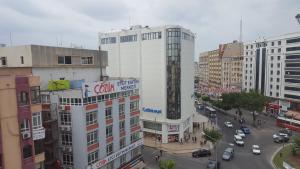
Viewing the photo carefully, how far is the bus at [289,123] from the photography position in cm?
7300

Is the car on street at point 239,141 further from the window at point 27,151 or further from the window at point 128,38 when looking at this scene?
the window at point 27,151

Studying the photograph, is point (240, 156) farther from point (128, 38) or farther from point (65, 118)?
point (128, 38)

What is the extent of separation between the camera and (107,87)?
39.8 metres

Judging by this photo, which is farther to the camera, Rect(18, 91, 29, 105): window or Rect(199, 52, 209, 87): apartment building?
Rect(199, 52, 209, 87): apartment building

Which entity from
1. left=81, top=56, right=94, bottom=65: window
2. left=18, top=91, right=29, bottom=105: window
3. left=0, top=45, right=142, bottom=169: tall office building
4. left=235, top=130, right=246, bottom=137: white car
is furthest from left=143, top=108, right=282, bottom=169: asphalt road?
left=18, top=91, right=29, bottom=105: window

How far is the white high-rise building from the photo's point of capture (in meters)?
63.7

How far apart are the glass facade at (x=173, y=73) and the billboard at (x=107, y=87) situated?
18.5m

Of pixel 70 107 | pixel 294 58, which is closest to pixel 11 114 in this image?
pixel 70 107

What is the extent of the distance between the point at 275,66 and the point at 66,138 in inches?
3107

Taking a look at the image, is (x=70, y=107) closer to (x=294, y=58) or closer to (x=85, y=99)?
(x=85, y=99)

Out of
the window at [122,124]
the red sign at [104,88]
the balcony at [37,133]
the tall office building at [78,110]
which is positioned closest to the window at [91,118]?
the tall office building at [78,110]

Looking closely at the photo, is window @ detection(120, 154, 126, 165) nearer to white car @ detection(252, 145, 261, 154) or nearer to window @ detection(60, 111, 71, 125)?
window @ detection(60, 111, 71, 125)

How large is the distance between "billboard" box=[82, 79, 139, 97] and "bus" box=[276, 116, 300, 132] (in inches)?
1998

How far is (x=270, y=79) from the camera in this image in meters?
94.3
